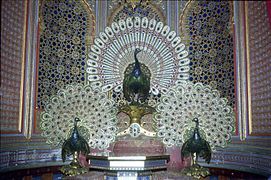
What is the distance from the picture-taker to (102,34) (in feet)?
18.0

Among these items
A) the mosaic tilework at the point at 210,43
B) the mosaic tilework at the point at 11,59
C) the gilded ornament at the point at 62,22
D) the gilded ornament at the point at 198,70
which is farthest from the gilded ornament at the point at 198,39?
the mosaic tilework at the point at 11,59

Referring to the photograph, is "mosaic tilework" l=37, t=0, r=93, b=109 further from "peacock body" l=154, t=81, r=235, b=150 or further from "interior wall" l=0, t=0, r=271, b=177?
"peacock body" l=154, t=81, r=235, b=150

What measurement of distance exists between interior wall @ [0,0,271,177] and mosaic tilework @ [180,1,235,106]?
0.02 meters

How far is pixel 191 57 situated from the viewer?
5496 mm

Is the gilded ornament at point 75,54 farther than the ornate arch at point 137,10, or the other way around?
the ornate arch at point 137,10

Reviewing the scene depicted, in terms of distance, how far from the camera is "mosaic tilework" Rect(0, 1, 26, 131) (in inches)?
170

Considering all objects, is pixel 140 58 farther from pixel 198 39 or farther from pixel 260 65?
pixel 260 65

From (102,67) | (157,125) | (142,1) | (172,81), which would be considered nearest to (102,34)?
(102,67)

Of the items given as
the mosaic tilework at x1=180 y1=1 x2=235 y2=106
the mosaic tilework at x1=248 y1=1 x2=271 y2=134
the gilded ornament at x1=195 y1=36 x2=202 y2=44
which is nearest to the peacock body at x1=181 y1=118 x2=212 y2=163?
the mosaic tilework at x1=248 y1=1 x2=271 y2=134

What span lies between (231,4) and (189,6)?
2.32 ft

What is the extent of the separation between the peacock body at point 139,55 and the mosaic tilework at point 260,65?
1.08 meters

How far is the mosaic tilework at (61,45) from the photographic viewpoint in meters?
5.13

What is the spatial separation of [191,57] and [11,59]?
275 cm

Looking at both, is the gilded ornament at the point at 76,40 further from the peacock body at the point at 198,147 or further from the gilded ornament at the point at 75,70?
the peacock body at the point at 198,147
